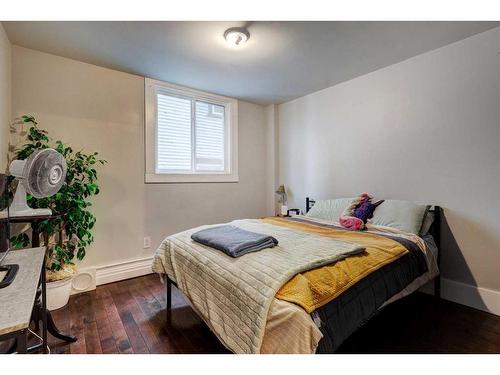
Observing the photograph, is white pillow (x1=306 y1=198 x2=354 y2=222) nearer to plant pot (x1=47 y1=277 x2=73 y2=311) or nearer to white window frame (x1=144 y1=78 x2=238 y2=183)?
white window frame (x1=144 y1=78 x2=238 y2=183)

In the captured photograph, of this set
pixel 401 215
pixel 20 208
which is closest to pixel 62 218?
pixel 20 208

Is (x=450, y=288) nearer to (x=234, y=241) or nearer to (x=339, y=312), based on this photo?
(x=339, y=312)

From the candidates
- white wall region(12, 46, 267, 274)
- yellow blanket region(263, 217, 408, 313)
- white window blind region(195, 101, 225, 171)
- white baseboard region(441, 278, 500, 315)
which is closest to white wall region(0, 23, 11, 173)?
white wall region(12, 46, 267, 274)

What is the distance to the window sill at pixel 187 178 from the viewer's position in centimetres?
307

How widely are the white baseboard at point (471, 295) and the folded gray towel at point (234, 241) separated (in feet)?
6.25

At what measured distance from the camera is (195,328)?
1.91 m

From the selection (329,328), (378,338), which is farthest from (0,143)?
(378,338)

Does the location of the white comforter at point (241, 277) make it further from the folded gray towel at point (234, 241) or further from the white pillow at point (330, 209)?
the white pillow at point (330, 209)

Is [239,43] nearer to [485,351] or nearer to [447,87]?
[447,87]

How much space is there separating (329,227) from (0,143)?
115 inches

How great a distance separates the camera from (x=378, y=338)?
5.78 ft

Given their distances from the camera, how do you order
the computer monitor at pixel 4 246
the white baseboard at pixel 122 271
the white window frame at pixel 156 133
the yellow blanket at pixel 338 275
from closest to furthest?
the computer monitor at pixel 4 246
the yellow blanket at pixel 338 275
the white baseboard at pixel 122 271
the white window frame at pixel 156 133

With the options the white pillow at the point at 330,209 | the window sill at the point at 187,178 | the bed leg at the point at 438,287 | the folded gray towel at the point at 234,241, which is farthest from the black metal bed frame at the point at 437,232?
the window sill at the point at 187,178

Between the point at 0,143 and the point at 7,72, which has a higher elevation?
the point at 7,72
